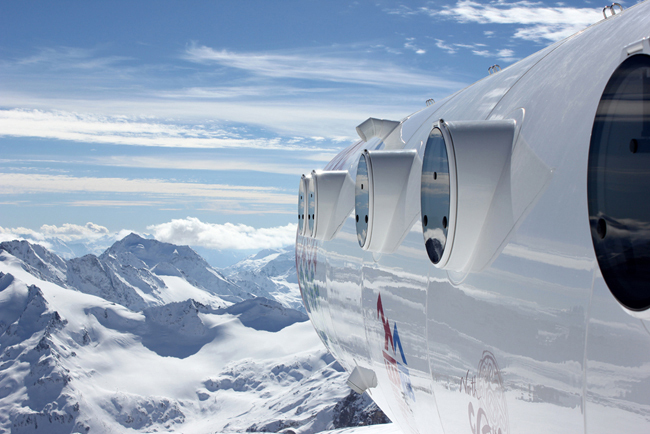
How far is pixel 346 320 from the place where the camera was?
8094 mm

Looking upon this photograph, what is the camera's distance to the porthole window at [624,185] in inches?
101

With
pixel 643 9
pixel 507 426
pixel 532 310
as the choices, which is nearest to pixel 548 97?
pixel 643 9

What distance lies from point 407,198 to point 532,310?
7.74 ft

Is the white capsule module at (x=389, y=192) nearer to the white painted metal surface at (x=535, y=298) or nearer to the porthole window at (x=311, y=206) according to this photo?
the white painted metal surface at (x=535, y=298)

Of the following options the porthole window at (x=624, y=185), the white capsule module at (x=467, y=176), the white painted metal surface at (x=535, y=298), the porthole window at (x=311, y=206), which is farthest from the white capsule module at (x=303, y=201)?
the porthole window at (x=624, y=185)

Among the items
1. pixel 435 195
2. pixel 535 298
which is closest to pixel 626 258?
pixel 535 298

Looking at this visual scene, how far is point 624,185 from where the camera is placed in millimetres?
2678

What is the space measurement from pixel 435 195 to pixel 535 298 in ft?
3.71

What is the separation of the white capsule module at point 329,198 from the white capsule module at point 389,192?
7.56 feet

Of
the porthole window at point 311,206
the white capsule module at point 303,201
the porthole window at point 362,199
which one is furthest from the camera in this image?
the white capsule module at point 303,201

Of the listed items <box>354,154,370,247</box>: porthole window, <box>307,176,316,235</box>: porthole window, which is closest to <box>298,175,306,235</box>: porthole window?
<box>307,176,316,235</box>: porthole window

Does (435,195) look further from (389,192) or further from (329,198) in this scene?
(329,198)

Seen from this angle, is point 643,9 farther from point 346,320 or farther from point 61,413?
point 61,413

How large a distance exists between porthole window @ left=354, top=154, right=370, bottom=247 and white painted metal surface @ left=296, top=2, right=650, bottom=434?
393 mm
